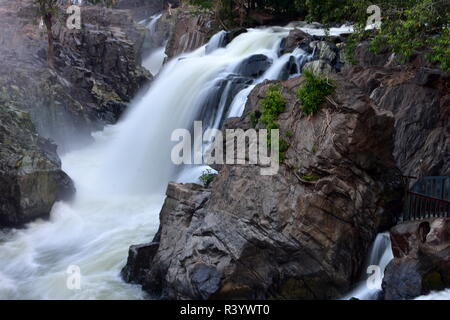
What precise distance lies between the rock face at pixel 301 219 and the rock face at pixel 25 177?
21.1ft

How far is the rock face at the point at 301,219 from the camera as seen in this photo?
10531 mm

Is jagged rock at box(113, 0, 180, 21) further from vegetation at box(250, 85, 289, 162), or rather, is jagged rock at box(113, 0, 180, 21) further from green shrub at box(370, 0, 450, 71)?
vegetation at box(250, 85, 289, 162)

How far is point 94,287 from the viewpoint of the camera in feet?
39.8

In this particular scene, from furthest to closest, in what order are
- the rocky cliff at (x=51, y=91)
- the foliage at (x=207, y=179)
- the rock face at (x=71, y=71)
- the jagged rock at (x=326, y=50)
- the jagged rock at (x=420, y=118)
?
1. the rock face at (x=71, y=71)
2. the jagged rock at (x=326, y=50)
3. the rocky cliff at (x=51, y=91)
4. the foliage at (x=207, y=179)
5. the jagged rock at (x=420, y=118)

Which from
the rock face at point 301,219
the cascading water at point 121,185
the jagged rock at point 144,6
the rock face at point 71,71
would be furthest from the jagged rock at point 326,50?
the jagged rock at point 144,6

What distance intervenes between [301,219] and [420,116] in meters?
5.87

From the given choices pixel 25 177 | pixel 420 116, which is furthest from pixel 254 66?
pixel 25 177

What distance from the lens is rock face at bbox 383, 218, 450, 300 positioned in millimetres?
9305

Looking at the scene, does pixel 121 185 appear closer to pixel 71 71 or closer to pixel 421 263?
pixel 71 71

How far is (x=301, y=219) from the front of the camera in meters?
10.6

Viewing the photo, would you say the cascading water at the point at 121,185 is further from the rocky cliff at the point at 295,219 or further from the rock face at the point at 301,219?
the rock face at the point at 301,219

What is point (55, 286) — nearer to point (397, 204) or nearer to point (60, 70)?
point (397, 204)

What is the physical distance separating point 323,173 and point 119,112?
18907 mm
